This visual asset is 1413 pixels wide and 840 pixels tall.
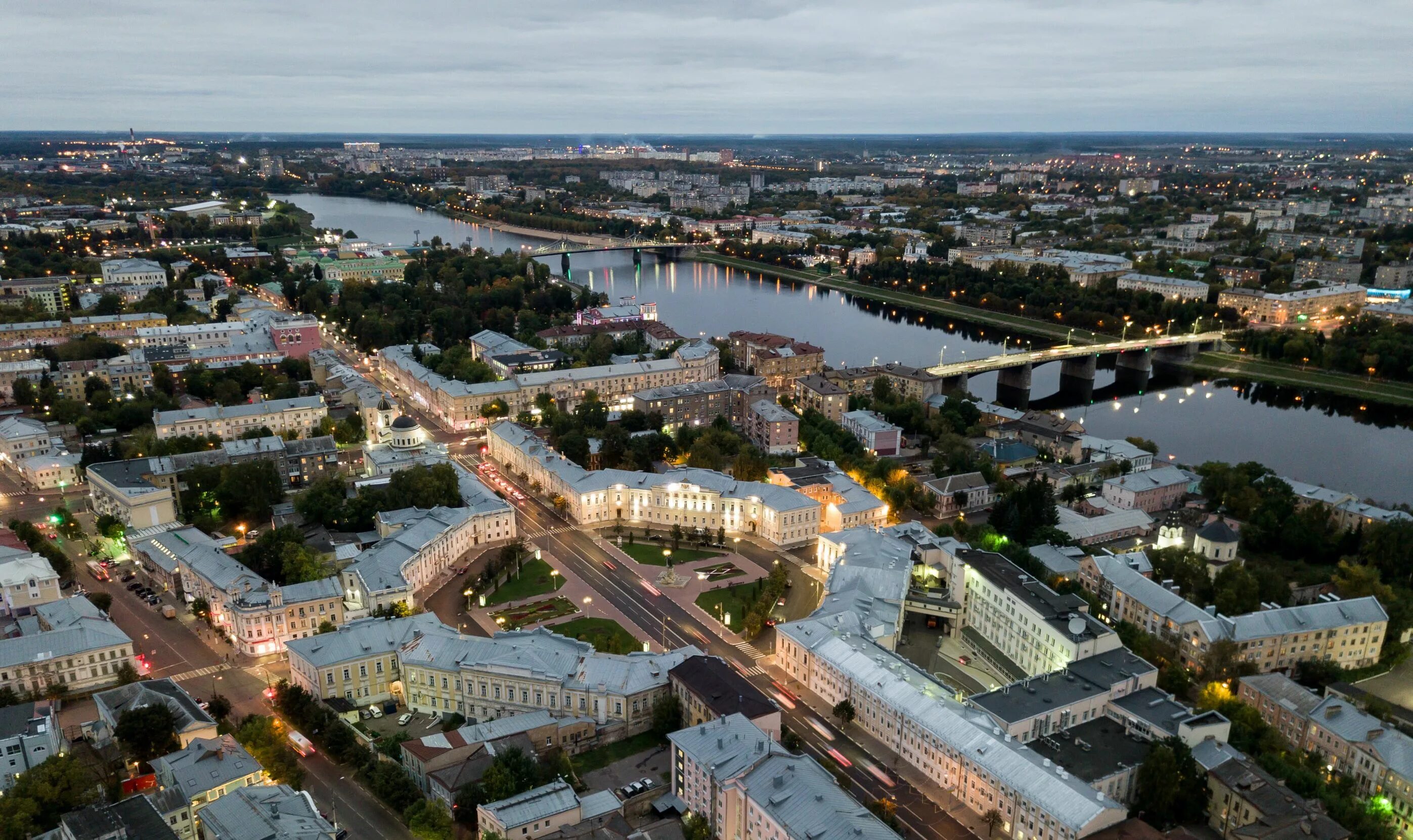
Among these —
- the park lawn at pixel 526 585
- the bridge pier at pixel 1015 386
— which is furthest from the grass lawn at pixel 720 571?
the bridge pier at pixel 1015 386

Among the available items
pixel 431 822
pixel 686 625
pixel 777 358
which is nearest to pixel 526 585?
pixel 686 625

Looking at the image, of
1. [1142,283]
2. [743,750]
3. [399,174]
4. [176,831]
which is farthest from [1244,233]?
[399,174]

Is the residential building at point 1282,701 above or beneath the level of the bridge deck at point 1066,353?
beneath

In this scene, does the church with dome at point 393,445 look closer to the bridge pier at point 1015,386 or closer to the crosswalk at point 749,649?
the crosswalk at point 749,649

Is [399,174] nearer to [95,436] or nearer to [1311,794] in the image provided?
[95,436]

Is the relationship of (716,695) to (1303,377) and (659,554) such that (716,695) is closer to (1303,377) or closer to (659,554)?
(659,554)
